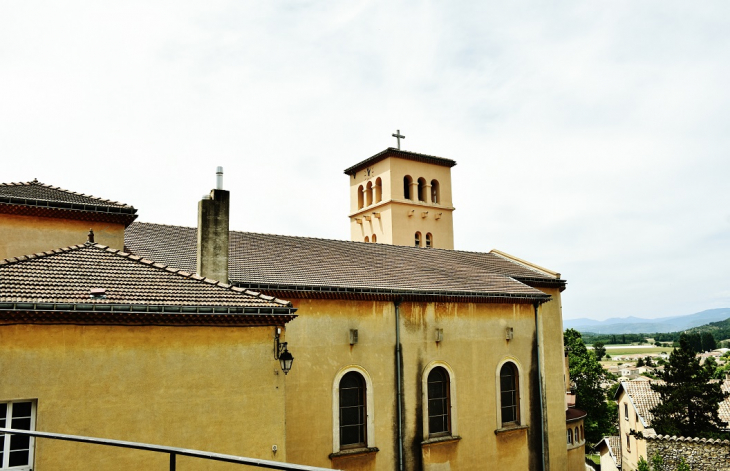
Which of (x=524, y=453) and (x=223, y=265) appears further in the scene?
(x=524, y=453)

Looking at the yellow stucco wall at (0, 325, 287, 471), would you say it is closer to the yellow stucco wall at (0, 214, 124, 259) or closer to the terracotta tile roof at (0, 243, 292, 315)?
the terracotta tile roof at (0, 243, 292, 315)

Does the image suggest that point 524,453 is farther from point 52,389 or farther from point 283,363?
point 52,389

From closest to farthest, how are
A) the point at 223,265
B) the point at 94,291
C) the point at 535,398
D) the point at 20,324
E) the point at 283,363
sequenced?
the point at 20,324 → the point at 94,291 → the point at 283,363 → the point at 223,265 → the point at 535,398

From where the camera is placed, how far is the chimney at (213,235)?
42.1 feet

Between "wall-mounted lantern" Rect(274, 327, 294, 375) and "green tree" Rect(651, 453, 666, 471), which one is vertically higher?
"wall-mounted lantern" Rect(274, 327, 294, 375)

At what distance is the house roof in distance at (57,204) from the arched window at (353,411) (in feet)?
22.8

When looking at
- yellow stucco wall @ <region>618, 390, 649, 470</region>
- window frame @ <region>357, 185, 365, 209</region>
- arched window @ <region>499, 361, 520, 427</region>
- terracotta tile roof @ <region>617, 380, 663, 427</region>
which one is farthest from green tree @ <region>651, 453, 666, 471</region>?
window frame @ <region>357, 185, 365, 209</region>

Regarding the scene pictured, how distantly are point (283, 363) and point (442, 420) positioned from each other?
302 inches

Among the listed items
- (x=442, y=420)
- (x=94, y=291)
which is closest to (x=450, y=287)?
(x=442, y=420)

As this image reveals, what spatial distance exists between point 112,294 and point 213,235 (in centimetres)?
Answer: 355

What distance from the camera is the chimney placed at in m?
12.8

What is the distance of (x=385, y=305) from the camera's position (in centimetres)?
1611

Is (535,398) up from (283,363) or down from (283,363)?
down

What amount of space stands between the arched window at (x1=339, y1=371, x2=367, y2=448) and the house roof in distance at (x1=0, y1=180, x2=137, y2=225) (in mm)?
6938
